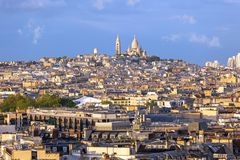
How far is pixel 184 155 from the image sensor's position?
42.7 m

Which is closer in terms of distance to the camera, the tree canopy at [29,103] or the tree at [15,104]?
the tree at [15,104]

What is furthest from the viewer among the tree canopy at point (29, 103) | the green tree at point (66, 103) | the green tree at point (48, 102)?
the green tree at point (66, 103)

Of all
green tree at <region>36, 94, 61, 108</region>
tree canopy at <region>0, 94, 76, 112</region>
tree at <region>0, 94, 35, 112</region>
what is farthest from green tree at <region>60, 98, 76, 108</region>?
tree at <region>0, 94, 35, 112</region>

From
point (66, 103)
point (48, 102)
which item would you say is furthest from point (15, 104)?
point (66, 103)

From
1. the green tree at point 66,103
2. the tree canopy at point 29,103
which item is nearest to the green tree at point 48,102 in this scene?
the tree canopy at point 29,103

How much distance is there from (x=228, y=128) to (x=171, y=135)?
Result: 9442 mm

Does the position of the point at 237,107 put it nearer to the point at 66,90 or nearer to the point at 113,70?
the point at 66,90

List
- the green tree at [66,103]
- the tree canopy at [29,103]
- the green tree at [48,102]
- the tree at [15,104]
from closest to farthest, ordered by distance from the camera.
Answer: the tree at [15,104] < the tree canopy at [29,103] < the green tree at [48,102] < the green tree at [66,103]

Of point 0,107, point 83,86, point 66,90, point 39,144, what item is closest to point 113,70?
point 83,86

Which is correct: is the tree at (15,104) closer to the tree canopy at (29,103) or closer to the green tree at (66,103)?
the tree canopy at (29,103)

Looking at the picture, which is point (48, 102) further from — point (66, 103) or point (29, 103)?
point (66, 103)

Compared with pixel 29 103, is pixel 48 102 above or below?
above

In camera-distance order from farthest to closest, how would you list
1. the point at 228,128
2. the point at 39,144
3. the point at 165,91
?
the point at 165,91 → the point at 228,128 → the point at 39,144

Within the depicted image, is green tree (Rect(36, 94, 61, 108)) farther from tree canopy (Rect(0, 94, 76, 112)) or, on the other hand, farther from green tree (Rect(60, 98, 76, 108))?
green tree (Rect(60, 98, 76, 108))
